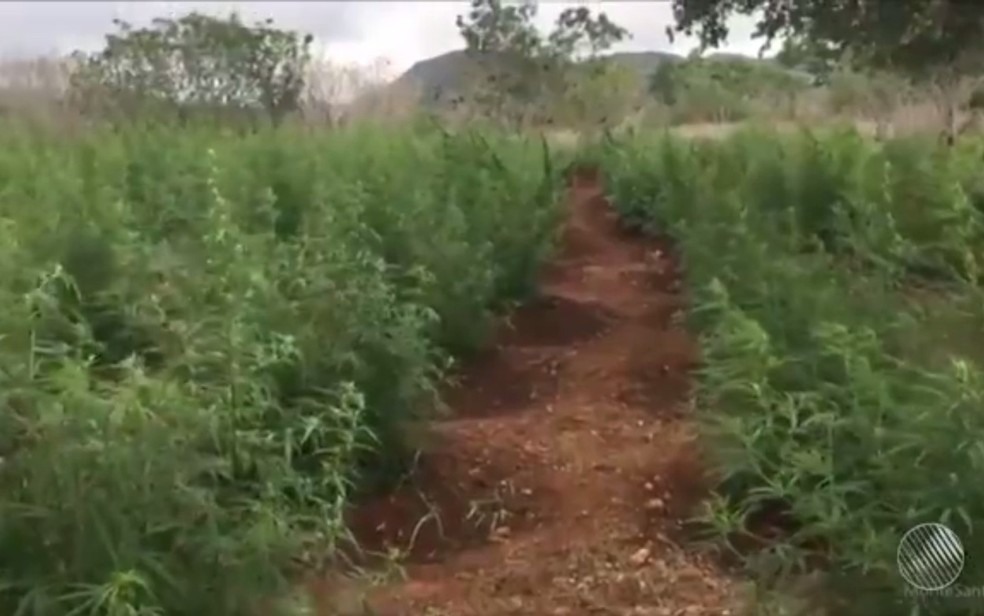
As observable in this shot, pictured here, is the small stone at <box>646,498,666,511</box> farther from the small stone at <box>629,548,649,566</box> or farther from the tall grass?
the tall grass

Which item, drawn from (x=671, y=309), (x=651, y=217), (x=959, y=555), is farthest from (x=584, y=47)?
(x=959, y=555)

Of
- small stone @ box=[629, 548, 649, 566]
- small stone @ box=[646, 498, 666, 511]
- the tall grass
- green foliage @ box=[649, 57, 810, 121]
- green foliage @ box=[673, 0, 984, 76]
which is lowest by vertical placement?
small stone @ box=[629, 548, 649, 566]

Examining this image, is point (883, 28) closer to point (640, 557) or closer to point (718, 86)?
point (640, 557)

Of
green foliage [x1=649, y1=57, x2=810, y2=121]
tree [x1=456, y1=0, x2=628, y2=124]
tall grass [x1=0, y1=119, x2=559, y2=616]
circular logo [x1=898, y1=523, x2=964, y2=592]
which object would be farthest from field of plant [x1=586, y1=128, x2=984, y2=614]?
tree [x1=456, y1=0, x2=628, y2=124]

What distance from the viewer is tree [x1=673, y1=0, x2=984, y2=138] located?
8844 millimetres

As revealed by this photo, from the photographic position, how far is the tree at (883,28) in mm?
8844

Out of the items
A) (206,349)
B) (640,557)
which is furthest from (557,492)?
(206,349)

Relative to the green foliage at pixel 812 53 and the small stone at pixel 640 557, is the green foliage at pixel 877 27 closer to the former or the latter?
the green foliage at pixel 812 53

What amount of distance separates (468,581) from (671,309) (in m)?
3.49

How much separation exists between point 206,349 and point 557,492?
1.31 m

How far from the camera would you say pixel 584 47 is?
89.7 ft

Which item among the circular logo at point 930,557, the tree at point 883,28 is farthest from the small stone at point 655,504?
the tree at point 883,28

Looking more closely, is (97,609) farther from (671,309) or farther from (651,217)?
(651,217)

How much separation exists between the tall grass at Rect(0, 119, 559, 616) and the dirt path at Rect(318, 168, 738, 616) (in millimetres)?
225
